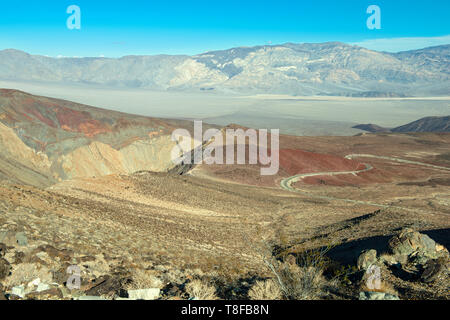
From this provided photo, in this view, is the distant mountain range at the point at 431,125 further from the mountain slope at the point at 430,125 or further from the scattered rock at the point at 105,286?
the scattered rock at the point at 105,286

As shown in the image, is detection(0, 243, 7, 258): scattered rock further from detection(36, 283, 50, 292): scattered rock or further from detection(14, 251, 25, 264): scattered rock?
detection(36, 283, 50, 292): scattered rock

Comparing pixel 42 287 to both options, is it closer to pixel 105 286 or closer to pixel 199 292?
pixel 105 286

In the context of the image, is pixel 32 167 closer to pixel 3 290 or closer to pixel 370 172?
pixel 3 290

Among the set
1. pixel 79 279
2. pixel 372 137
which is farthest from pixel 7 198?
pixel 372 137

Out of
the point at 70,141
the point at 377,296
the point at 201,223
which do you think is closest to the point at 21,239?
the point at 377,296

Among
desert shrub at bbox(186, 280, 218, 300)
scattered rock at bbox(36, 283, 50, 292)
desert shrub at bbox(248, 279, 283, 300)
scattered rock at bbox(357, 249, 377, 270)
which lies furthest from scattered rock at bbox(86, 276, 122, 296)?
scattered rock at bbox(357, 249, 377, 270)

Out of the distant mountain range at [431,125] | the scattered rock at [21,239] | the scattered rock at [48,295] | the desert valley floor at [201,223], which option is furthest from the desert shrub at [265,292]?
the distant mountain range at [431,125]
